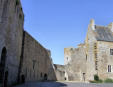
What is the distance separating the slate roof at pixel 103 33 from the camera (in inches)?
1136

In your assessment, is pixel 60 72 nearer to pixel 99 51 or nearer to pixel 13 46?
pixel 99 51

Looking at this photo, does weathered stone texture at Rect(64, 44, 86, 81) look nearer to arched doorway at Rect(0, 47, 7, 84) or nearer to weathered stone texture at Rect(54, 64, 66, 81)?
weathered stone texture at Rect(54, 64, 66, 81)

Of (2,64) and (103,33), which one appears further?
(103,33)

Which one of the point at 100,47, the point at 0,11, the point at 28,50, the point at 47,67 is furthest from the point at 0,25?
the point at 47,67

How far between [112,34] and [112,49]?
2.85 meters

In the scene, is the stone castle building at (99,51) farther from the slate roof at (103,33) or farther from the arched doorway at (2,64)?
the arched doorway at (2,64)

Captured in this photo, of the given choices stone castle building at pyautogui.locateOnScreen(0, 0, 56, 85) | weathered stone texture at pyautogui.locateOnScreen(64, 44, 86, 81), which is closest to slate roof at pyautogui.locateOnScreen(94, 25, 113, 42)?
weathered stone texture at pyautogui.locateOnScreen(64, 44, 86, 81)

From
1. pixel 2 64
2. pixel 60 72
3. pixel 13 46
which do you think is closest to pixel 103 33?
pixel 60 72

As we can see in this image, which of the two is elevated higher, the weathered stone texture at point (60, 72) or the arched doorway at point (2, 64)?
the arched doorway at point (2, 64)

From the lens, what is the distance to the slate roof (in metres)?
28.8

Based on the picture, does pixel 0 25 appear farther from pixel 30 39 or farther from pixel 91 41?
pixel 91 41

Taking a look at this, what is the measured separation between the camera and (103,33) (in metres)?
29.7

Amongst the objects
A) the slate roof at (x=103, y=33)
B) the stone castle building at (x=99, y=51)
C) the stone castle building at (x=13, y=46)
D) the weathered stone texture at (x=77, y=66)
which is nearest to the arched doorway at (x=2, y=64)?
the stone castle building at (x=13, y=46)

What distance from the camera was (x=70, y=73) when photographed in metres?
35.6
